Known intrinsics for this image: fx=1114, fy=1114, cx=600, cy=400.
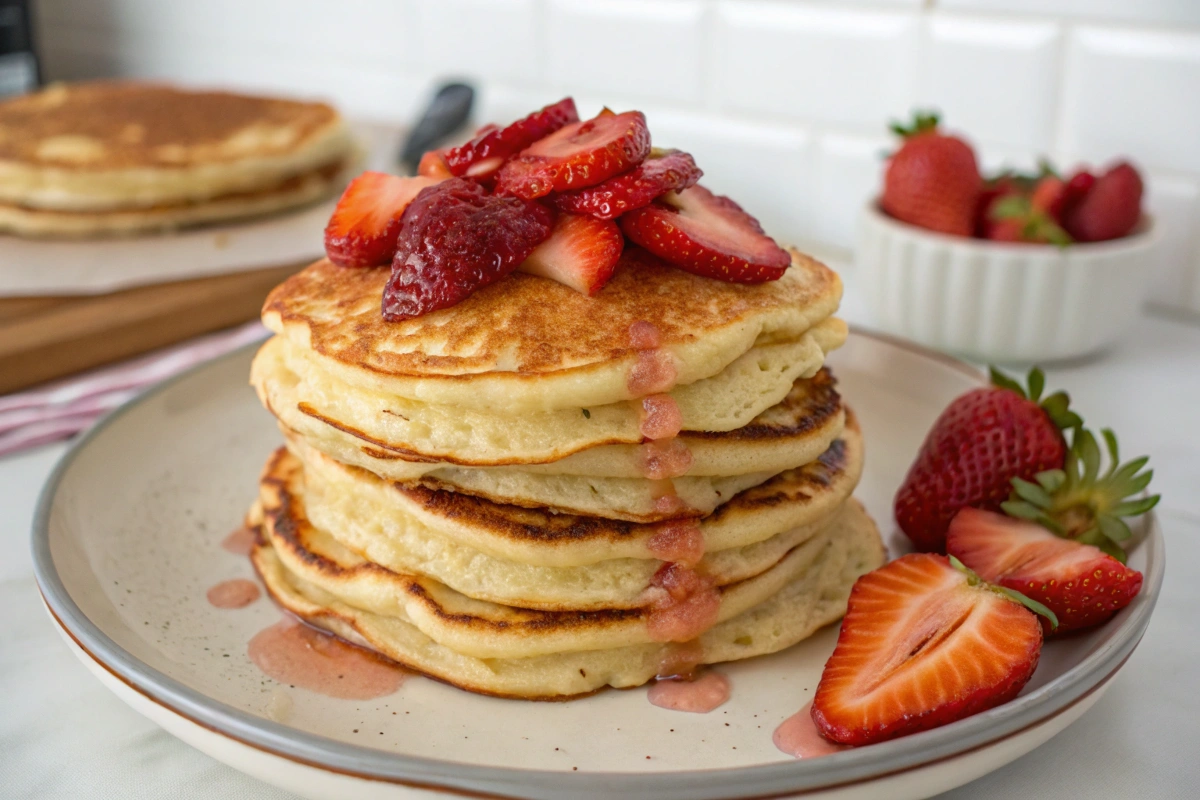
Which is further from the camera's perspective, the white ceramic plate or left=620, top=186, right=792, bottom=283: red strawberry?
left=620, top=186, right=792, bottom=283: red strawberry

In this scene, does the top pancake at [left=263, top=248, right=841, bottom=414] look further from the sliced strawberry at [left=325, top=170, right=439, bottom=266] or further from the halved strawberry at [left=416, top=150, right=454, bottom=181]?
the halved strawberry at [left=416, top=150, right=454, bottom=181]

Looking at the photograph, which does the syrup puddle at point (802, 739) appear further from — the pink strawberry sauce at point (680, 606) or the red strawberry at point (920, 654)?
the pink strawberry sauce at point (680, 606)

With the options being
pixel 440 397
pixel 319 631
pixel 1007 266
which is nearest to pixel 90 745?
pixel 319 631

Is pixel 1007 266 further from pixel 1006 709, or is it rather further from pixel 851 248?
pixel 1006 709

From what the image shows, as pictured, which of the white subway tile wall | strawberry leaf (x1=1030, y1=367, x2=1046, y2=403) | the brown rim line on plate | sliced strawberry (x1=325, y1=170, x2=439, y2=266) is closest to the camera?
the brown rim line on plate

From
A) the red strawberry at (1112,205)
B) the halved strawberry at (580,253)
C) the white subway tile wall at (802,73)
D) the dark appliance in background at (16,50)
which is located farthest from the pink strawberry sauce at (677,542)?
the dark appliance in background at (16,50)

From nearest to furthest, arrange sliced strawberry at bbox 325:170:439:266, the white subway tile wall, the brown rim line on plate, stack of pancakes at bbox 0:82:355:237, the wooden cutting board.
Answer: the brown rim line on plate, sliced strawberry at bbox 325:170:439:266, the wooden cutting board, the white subway tile wall, stack of pancakes at bbox 0:82:355:237

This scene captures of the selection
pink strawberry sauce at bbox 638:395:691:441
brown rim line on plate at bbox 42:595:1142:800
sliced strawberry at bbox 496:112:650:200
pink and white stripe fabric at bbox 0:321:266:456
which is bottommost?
pink and white stripe fabric at bbox 0:321:266:456

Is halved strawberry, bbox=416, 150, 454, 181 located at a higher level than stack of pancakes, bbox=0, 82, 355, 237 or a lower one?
higher

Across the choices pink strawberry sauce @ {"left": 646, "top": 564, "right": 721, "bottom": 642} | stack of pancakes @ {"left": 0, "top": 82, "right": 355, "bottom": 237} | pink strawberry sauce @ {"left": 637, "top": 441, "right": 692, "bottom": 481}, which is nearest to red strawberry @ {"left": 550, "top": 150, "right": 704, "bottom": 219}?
pink strawberry sauce @ {"left": 637, "top": 441, "right": 692, "bottom": 481}
